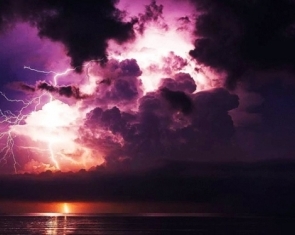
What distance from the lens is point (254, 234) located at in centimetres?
9844

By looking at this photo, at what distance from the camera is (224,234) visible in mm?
98562

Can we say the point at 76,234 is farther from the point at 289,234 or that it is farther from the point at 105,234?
the point at 289,234

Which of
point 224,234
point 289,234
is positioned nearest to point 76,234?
point 224,234

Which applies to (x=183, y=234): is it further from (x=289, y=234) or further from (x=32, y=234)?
(x=32, y=234)

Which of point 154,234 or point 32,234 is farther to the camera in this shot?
point 32,234

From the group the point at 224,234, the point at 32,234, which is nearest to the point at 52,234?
the point at 32,234

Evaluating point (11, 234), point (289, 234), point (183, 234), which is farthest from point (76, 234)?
point (289, 234)

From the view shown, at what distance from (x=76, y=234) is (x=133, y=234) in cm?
1104

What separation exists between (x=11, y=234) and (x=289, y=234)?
50351 mm

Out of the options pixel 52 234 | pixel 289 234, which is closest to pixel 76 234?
pixel 52 234

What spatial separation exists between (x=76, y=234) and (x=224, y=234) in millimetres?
27053

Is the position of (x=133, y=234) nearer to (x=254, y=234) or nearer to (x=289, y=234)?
(x=254, y=234)

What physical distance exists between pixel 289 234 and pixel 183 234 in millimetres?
18987

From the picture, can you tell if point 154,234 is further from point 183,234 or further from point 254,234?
point 254,234
